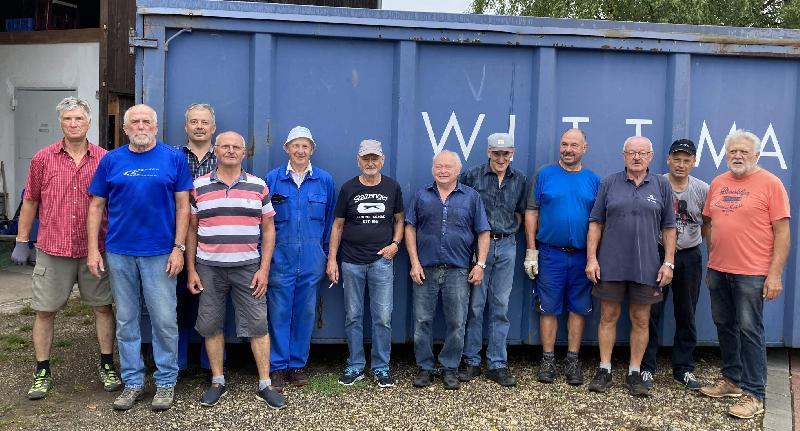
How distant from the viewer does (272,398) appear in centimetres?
410

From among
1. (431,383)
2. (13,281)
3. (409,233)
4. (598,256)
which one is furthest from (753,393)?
(13,281)

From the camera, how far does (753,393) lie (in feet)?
13.6

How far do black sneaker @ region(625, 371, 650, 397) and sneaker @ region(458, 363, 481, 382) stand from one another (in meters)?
1.06

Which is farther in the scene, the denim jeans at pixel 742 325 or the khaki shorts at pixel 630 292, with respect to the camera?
the khaki shorts at pixel 630 292

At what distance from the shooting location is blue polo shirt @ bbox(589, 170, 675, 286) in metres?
4.21

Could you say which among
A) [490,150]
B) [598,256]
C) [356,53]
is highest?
[356,53]

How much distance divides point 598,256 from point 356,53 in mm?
2244

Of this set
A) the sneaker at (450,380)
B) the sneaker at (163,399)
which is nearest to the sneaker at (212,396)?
the sneaker at (163,399)

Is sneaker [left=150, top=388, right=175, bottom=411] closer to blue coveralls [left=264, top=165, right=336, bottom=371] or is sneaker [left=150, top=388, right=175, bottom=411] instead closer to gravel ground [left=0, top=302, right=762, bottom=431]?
gravel ground [left=0, top=302, right=762, bottom=431]

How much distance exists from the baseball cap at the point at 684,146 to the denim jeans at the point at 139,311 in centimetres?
349

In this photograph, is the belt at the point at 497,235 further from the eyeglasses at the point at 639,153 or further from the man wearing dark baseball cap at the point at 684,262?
the man wearing dark baseball cap at the point at 684,262

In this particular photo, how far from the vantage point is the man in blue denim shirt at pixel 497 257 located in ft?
14.8

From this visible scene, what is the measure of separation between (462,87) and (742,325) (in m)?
2.48

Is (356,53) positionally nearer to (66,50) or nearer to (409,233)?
(409,233)
